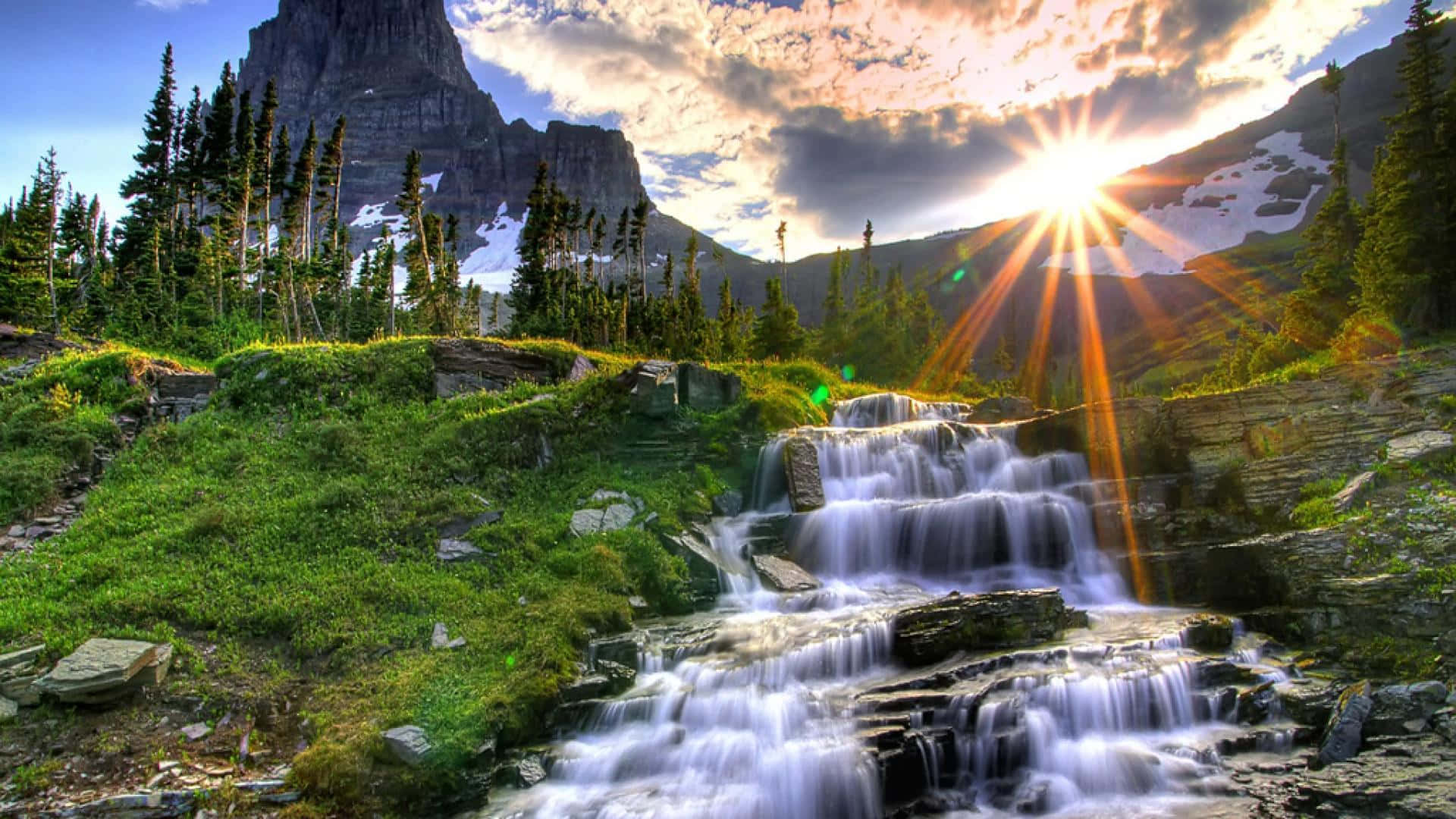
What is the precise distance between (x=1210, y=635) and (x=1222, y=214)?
183 m

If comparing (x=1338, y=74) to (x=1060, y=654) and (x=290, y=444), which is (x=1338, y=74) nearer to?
(x=1060, y=654)

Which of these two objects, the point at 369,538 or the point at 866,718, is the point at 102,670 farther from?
the point at 866,718

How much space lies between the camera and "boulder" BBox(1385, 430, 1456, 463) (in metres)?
13.6

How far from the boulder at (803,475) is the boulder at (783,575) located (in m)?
2.22

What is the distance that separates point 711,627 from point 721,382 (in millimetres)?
10192

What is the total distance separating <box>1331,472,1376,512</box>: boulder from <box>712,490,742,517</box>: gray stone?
12.9m

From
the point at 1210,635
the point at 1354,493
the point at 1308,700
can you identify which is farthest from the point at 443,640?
the point at 1354,493

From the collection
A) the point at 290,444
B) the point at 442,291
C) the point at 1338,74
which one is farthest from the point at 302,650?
the point at 1338,74

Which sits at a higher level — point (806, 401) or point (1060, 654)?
point (806, 401)

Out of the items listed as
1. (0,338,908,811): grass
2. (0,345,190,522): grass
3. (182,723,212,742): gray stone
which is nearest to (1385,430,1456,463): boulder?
(0,338,908,811): grass

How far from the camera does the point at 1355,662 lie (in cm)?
1038

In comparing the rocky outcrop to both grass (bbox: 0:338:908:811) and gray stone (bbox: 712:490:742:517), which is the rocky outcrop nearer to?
gray stone (bbox: 712:490:742:517)

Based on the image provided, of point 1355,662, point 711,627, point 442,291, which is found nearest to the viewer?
point 1355,662

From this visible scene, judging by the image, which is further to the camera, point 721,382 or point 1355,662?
point 721,382
